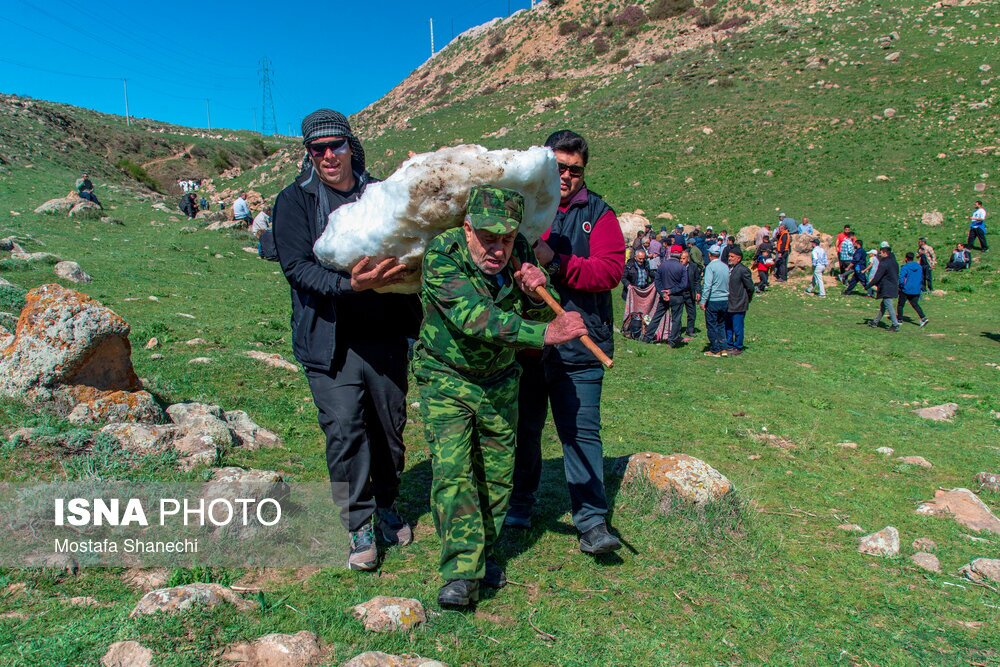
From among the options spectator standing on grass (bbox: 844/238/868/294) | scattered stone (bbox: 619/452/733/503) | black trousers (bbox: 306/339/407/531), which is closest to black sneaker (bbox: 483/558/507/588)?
black trousers (bbox: 306/339/407/531)

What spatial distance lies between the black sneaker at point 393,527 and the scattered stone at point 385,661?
4.00 ft

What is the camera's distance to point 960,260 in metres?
20.3

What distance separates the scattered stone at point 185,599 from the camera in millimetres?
2623

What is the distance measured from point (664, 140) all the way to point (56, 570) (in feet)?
115

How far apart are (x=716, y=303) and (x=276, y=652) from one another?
35.8 feet

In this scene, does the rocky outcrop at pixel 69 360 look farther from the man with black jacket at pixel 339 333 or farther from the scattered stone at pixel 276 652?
the scattered stone at pixel 276 652

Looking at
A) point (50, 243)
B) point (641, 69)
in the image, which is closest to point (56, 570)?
point (50, 243)

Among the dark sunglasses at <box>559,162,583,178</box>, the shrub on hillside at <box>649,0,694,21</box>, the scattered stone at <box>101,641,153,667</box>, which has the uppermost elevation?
the shrub on hillside at <box>649,0,694,21</box>

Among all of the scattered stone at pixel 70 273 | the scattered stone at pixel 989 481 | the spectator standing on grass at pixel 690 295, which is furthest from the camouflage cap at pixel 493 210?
the spectator standing on grass at pixel 690 295

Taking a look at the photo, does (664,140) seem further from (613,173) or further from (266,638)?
(266,638)

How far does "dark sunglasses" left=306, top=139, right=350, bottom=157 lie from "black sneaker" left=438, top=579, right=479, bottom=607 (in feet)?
7.55

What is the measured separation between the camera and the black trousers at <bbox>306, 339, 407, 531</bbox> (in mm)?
3559

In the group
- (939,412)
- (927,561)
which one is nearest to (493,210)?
(927,561)

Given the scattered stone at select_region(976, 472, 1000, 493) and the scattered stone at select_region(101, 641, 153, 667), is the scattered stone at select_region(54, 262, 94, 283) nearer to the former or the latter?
the scattered stone at select_region(101, 641, 153, 667)
